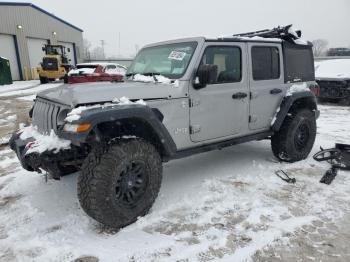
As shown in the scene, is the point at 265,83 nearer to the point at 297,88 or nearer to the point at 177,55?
the point at 297,88

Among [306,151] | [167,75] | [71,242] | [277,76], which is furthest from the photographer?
[306,151]

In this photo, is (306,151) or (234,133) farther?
(306,151)

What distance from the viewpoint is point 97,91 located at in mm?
2996

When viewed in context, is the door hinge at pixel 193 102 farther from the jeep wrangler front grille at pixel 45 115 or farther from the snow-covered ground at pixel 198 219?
the jeep wrangler front grille at pixel 45 115

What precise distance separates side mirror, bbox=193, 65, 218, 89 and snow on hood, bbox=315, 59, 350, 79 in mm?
8796

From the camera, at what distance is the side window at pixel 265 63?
4.39 m

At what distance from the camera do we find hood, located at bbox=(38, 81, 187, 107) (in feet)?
9.55

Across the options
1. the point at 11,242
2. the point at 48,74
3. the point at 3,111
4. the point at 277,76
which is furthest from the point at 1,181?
the point at 48,74

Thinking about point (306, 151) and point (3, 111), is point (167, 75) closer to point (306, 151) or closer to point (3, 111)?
point (306, 151)

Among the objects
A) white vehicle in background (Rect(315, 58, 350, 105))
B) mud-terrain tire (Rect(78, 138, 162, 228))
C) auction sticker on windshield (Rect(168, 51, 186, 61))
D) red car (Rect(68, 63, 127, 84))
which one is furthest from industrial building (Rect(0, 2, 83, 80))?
mud-terrain tire (Rect(78, 138, 162, 228))

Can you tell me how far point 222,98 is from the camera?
12.9 feet

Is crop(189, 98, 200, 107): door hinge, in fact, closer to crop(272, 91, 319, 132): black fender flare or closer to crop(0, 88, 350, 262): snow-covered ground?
crop(0, 88, 350, 262): snow-covered ground

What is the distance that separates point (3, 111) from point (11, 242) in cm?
846

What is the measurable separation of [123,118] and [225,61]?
1.76 meters
